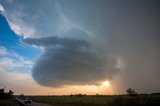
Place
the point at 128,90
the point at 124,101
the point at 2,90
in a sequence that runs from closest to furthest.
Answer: the point at 124,101 < the point at 128,90 < the point at 2,90

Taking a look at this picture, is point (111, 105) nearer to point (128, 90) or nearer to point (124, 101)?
point (124, 101)

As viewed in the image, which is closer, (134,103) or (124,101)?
(134,103)

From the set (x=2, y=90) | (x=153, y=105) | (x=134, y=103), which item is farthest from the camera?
(x=2, y=90)

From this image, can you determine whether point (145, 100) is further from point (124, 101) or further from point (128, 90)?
point (128, 90)

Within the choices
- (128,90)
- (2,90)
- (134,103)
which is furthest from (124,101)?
(2,90)

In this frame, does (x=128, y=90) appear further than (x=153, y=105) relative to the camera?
Yes

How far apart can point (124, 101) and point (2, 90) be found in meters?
107

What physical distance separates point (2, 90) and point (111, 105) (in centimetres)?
10299

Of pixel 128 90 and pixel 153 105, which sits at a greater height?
pixel 128 90

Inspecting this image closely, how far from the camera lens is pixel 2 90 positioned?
133375 mm

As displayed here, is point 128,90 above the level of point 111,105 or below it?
above

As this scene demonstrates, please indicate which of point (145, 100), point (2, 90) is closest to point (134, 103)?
point (145, 100)

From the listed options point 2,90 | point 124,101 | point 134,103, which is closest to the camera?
point 134,103

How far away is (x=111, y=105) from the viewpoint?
Answer: 51125 millimetres
